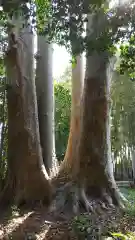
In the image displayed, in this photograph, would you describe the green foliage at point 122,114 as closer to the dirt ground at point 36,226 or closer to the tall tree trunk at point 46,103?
the tall tree trunk at point 46,103

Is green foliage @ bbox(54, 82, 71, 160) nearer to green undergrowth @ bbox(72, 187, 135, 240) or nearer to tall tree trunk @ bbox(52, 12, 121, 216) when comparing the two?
tall tree trunk @ bbox(52, 12, 121, 216)

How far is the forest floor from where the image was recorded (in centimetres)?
560

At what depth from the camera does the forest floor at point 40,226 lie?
560 cm

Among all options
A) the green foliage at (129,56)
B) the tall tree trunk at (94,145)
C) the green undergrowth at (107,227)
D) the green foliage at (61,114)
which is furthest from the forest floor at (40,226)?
the green foliage at (61,114)

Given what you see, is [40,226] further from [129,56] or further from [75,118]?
[129,56]

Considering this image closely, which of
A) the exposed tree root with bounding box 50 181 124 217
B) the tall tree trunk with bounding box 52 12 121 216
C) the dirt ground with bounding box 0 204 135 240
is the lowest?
the dirt ground with bounding box 0 204 135 240

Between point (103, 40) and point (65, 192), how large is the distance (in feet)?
11.9

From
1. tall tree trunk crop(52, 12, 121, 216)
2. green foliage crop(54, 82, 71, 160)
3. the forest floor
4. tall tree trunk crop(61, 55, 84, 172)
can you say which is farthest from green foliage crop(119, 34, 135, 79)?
green foliage crop(54, 82, 71, 160)

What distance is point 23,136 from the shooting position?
720cm

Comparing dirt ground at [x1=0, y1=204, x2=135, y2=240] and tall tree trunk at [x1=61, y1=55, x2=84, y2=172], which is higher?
tall tree trunk at [x1=61, y1=55, x2=84, y2=172]

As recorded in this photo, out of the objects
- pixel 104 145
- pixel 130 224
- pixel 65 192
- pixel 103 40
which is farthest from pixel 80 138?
pixel 103 40

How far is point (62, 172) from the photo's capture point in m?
7.62

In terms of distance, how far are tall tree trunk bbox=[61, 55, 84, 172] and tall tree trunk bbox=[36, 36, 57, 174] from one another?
38cm

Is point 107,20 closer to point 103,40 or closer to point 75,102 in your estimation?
point 103,40
